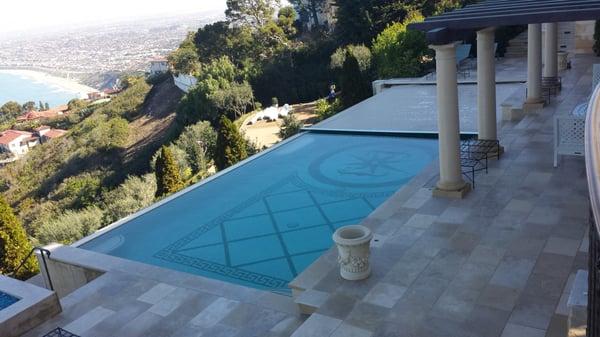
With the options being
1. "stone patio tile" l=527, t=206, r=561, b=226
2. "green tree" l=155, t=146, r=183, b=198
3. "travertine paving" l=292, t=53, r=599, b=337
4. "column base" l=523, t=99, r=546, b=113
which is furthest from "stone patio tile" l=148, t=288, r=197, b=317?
"column base" l=523, t=99, r=546, b=113

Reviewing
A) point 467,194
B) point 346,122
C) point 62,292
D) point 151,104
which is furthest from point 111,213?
point 151,104

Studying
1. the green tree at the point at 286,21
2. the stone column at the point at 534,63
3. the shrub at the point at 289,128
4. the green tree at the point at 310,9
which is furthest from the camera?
the green tree at the point at 310,9

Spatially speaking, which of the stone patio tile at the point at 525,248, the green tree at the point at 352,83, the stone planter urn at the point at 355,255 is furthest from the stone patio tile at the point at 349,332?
the green tree at the point at 352,83

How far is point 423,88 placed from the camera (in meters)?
19.7

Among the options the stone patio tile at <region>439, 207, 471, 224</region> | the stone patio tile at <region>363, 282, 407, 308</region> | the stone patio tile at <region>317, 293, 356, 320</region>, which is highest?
the stone patio tile at <region>363, 282, 407, 308</region>

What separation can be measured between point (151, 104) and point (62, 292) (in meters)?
47.3

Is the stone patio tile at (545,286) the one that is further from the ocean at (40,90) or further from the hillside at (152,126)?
the ocean at (40,90)

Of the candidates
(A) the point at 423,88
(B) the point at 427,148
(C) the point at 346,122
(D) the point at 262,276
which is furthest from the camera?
(A) the point at 423,88

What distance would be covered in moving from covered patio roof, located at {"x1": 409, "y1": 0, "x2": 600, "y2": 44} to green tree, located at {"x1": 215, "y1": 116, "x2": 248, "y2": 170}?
28.3 feet

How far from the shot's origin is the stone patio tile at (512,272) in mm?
5184

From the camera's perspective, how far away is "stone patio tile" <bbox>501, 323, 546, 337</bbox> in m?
4.36

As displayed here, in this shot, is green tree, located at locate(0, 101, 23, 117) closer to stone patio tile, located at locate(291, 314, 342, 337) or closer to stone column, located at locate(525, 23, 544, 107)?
stone column, located at locate(525, 23, 544, 107)

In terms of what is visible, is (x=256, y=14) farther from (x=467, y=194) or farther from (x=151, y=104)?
(x=467, y=194)

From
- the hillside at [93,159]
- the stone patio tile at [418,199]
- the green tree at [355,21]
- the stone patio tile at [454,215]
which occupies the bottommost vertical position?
the hillside at [93,159]
